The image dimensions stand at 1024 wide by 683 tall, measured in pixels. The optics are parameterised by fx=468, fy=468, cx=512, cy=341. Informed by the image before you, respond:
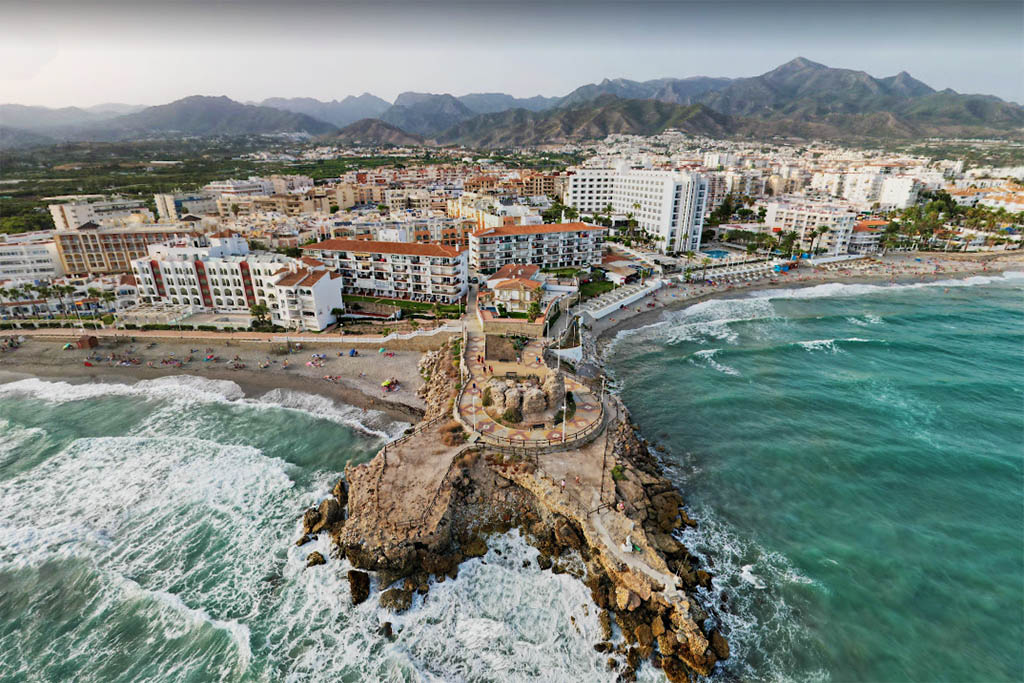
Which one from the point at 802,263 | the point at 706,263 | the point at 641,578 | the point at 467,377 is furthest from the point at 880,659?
the point at 802,263

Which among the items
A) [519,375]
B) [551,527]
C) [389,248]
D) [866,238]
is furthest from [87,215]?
[866,238]

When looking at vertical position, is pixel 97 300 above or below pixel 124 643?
above

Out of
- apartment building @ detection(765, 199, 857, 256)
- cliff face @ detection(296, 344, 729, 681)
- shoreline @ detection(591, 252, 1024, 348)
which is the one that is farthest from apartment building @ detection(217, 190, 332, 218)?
apartment building @ detection(765, 199, 857, 256)

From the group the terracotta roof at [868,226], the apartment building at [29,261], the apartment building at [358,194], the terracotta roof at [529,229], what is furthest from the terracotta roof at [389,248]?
the terracotta roof at [868,226]

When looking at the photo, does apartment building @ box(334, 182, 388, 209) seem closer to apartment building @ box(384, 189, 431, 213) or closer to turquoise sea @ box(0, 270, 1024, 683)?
apartment building @ box(384, 189, 431, 213)

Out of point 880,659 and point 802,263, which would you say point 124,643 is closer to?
point 880,659

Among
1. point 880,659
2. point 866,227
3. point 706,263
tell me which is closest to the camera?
point 880,659
